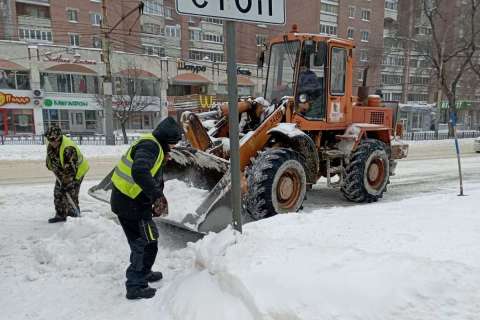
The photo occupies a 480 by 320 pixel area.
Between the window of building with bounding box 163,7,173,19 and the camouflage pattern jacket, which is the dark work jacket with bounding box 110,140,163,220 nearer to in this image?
the camouflage pattern jacket

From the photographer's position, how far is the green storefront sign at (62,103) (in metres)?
32.1

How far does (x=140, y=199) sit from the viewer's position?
3.52 m

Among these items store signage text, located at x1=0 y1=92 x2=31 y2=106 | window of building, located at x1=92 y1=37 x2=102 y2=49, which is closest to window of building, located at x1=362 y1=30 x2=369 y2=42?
window of building, located at x1=92 y1=37 x2=102 y2=49

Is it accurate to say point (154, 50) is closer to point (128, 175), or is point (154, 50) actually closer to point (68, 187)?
point (68, 187)

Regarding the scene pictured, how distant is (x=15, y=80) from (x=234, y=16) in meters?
32.9

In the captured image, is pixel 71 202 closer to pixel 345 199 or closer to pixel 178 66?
pixel 345 199

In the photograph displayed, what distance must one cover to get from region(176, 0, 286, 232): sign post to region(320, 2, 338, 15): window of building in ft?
151

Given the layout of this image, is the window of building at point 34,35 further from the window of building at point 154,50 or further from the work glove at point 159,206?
the work glove at point 159,206

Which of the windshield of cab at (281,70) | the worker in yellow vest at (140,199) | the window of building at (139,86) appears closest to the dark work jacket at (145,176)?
the worker in yellow vest at (140,199)

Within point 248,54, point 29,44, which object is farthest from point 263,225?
point 248,54

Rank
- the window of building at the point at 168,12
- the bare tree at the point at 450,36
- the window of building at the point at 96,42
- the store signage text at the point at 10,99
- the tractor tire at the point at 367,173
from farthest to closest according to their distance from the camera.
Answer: the window of building at the point at 168,12 < the window of building at the point at 96,42 < the store signage text at the point at 10,99 < the bare tree at the point at 450,36 < the tractor tire at the point at 367,173

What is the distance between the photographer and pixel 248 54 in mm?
44031

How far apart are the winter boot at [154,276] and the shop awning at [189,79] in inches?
1345

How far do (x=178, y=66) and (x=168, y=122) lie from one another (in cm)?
3437
